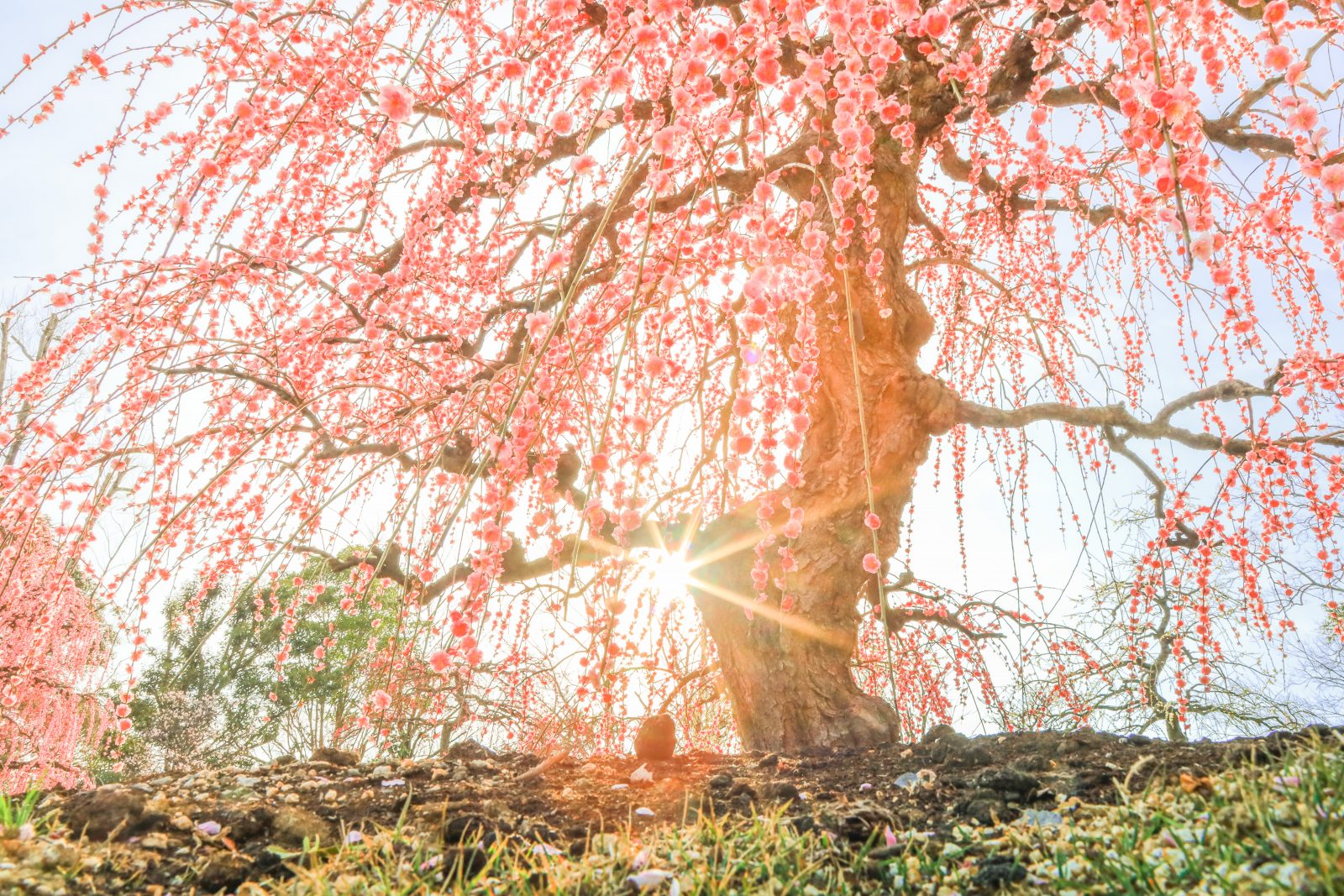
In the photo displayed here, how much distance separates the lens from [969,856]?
1.61 metres

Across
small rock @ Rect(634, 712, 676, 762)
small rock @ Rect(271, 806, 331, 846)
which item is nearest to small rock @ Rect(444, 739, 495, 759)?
small rock @ Rect(634, 712, 676, 762)

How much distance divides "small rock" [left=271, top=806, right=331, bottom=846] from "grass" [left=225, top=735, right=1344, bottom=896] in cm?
9

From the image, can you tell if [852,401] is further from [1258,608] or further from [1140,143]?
[1258,608]

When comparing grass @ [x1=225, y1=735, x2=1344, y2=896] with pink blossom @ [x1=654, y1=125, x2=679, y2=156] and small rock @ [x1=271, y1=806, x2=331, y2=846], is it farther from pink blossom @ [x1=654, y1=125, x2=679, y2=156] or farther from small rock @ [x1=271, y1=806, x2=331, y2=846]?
pink blossom @ [x1=654, y1=125, x2=679, y2=156]

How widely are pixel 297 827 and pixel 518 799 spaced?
61 cm

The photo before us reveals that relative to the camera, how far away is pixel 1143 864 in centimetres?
134

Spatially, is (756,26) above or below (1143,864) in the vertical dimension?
above

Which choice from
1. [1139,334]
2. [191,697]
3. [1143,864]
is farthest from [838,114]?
[191,697]

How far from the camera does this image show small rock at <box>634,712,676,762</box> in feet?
9.12

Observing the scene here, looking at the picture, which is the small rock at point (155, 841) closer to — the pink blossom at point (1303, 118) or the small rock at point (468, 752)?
the small rock at point (468, 752)

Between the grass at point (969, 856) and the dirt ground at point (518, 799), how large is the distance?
0.22 feet

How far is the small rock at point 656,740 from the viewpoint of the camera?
278 centimetres

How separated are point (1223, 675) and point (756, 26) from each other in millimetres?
6419

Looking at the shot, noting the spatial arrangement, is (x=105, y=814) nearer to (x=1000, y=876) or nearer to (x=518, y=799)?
(x=518, y=799)
